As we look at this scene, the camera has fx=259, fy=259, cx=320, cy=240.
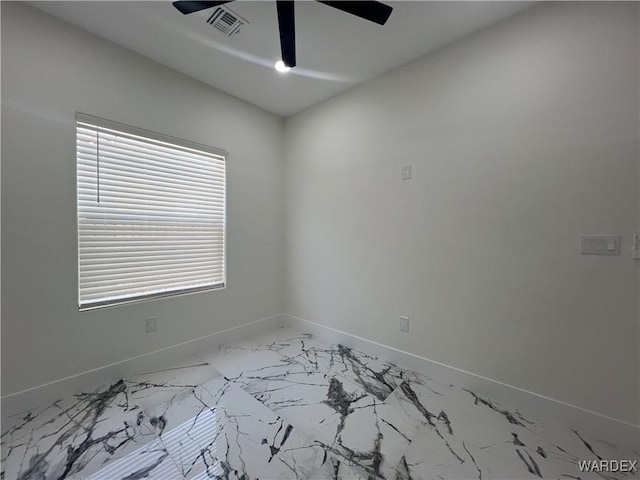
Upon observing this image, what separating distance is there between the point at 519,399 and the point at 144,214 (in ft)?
10.8

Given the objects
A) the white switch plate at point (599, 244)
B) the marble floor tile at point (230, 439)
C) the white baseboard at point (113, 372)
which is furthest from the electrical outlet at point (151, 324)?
the white switch plate at point (599, 244)

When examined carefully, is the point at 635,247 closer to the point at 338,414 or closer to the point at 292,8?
the point at 338,414

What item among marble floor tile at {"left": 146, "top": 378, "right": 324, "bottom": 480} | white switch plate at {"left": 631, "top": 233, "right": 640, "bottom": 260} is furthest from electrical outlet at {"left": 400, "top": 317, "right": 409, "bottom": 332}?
white switch plate at {"left": 631, "top": 233, "right": 640, "bottom": 260}

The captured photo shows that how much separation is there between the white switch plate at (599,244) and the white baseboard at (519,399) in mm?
997

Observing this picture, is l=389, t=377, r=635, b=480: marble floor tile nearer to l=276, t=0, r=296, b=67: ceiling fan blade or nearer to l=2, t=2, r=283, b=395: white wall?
l=2, t=2, r=283, b=395: white wall

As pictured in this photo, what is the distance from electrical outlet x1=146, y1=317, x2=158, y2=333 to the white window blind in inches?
8.8

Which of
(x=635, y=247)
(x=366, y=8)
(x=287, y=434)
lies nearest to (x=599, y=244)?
(x=635, y=247)

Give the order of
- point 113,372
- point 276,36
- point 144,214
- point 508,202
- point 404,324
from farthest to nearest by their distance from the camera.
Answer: point 404,324 < point 144,214 < point 113,372 < point 276,36 < point 508,202

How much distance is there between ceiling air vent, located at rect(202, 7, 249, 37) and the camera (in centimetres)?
178

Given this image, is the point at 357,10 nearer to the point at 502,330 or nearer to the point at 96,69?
the point at 96,69

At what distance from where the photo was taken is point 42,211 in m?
1.81

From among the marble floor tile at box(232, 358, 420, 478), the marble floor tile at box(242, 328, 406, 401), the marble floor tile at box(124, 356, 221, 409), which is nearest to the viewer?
the marble floor tile at box(232, 358, 420, 478)

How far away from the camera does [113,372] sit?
212 centimetres

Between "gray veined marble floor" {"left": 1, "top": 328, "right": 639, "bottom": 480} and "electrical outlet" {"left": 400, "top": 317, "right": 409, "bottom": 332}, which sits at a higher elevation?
"electrical outlet" {"left": 400, "top": 317, "right": 409, "bottom": 332}
